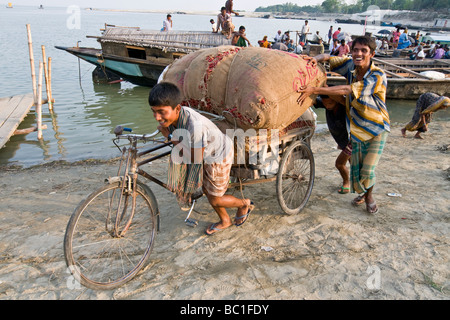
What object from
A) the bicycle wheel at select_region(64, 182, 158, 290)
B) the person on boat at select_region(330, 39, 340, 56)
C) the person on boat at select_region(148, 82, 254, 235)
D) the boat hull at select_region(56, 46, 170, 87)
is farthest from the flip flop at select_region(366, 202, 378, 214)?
the boat hull at select_region(56, 46, 170, 87)

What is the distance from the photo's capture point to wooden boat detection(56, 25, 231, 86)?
12680 millimetres

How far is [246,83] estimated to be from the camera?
2.70 meters

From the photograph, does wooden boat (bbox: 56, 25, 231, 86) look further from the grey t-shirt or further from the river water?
the grey t-shirt

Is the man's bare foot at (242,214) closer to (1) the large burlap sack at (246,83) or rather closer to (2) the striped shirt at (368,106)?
(1) the large burlap sack at (246,83)

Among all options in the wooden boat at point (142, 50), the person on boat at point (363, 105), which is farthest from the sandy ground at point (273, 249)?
the wooden boat at point (142, 50)

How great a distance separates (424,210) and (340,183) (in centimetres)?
105

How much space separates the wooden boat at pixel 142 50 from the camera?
12680 millimetres

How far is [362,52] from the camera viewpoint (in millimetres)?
2980

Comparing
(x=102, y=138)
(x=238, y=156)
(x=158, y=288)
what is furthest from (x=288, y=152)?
(x=102, y=138)

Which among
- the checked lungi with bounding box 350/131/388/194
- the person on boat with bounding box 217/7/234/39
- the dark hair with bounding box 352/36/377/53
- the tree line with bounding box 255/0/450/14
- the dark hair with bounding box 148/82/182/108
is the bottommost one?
the checked lungi with bounding box 350/131/388/194

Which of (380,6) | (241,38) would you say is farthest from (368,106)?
(380,6)

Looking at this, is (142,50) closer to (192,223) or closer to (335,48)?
(335,48)

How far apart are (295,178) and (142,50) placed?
1154cm

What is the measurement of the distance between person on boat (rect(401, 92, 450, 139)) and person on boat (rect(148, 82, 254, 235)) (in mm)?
5091
